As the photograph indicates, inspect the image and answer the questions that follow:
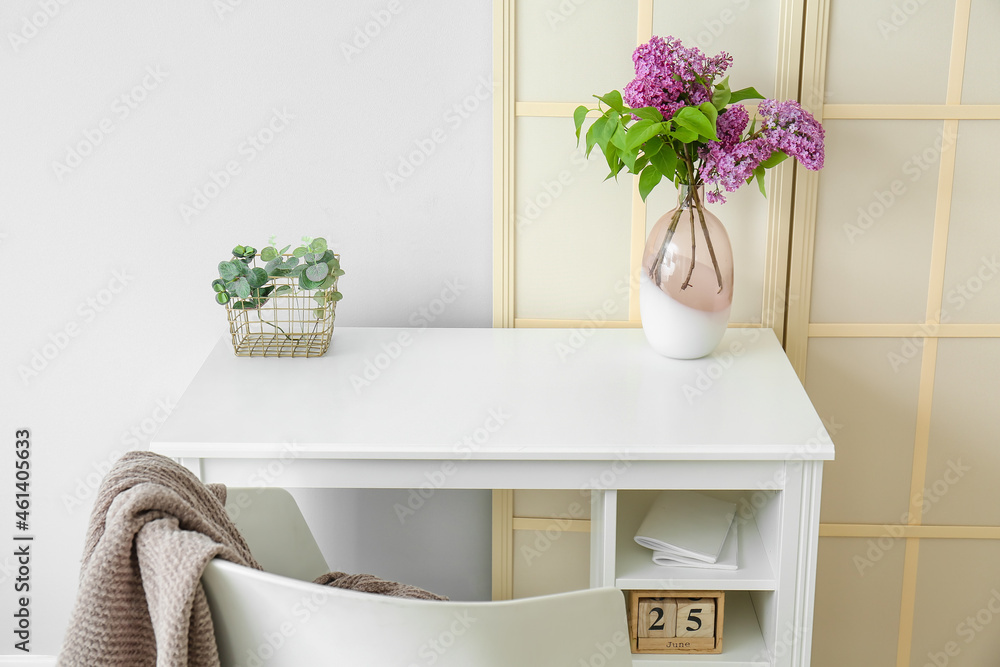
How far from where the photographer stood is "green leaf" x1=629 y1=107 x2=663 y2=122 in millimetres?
1424

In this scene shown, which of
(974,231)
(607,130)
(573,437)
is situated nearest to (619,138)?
(607,130)

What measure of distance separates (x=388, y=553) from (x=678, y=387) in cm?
80

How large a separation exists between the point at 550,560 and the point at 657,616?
0.44 meters

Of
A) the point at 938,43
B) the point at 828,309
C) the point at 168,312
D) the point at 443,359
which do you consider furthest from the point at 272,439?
the point at 938,43

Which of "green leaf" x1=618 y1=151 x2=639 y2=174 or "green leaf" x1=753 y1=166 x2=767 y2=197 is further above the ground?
"green leaf" x1=618 y1=151 x2=639 y2=174

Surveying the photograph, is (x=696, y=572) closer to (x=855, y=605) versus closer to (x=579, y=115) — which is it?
(x=855, y=605)

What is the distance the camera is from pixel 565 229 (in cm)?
173

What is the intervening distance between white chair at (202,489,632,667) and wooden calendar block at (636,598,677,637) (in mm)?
541

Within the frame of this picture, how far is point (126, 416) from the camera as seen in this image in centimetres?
187

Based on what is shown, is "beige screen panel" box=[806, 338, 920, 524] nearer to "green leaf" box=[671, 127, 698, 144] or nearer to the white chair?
"green leaf" box=[671, 127, 698, 144]

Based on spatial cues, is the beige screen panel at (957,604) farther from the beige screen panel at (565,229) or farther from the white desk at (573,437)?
the beige screen panel at (565,229)

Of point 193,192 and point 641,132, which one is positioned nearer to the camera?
point 641,132

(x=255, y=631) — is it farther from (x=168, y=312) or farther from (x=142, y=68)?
(x=142, y=68)

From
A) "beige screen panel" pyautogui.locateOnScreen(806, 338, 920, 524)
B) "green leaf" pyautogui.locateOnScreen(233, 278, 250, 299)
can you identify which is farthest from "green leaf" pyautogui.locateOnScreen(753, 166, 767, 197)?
"green leaf" pyautogui.locateOnScreen(233, 278, 250, 299)
